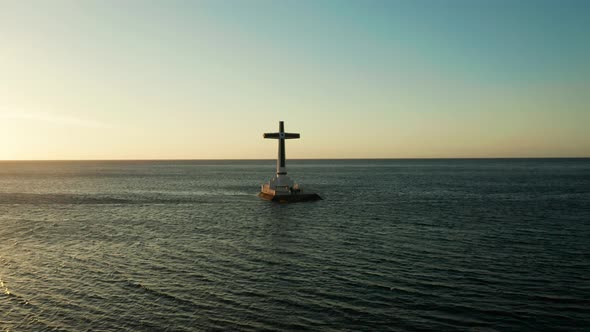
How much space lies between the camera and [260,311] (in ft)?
64.6

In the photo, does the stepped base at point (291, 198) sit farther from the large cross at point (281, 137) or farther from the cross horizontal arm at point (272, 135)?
the cross horizontal arm at point (272, 135)

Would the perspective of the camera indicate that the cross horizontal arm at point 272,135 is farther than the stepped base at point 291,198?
No

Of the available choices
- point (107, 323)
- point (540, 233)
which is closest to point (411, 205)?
point (540, 233)

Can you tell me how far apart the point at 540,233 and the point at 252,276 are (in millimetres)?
28249

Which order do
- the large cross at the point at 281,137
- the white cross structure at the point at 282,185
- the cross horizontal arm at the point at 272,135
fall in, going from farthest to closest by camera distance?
the cross horizontal arm at the point at 272,135 < the white cross structure at the point at 282,185 < the large cross at the point at 281,137

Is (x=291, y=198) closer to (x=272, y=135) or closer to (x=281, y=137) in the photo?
(x=281, y=137)

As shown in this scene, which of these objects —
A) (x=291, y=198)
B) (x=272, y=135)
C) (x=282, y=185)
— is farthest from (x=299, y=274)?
(x=282, y=185)

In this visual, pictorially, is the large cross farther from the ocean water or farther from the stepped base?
the ocean water

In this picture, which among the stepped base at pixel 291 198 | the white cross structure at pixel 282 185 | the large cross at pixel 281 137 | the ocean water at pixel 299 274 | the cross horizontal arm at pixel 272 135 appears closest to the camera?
the ocean water at pixel 299 274

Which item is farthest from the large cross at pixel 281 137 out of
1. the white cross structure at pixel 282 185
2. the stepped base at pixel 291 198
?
the stepped base at pixel 291 198

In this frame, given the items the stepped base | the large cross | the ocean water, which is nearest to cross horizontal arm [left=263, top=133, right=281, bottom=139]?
the large cross

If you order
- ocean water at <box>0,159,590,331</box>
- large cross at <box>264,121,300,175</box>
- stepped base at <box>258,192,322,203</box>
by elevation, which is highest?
large cross at <box>264,121,300,175</box>

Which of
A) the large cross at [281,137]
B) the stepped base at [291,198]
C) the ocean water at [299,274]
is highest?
the large cross at [281,137]

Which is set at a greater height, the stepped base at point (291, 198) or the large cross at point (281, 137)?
the large cross at point (281, 137)
